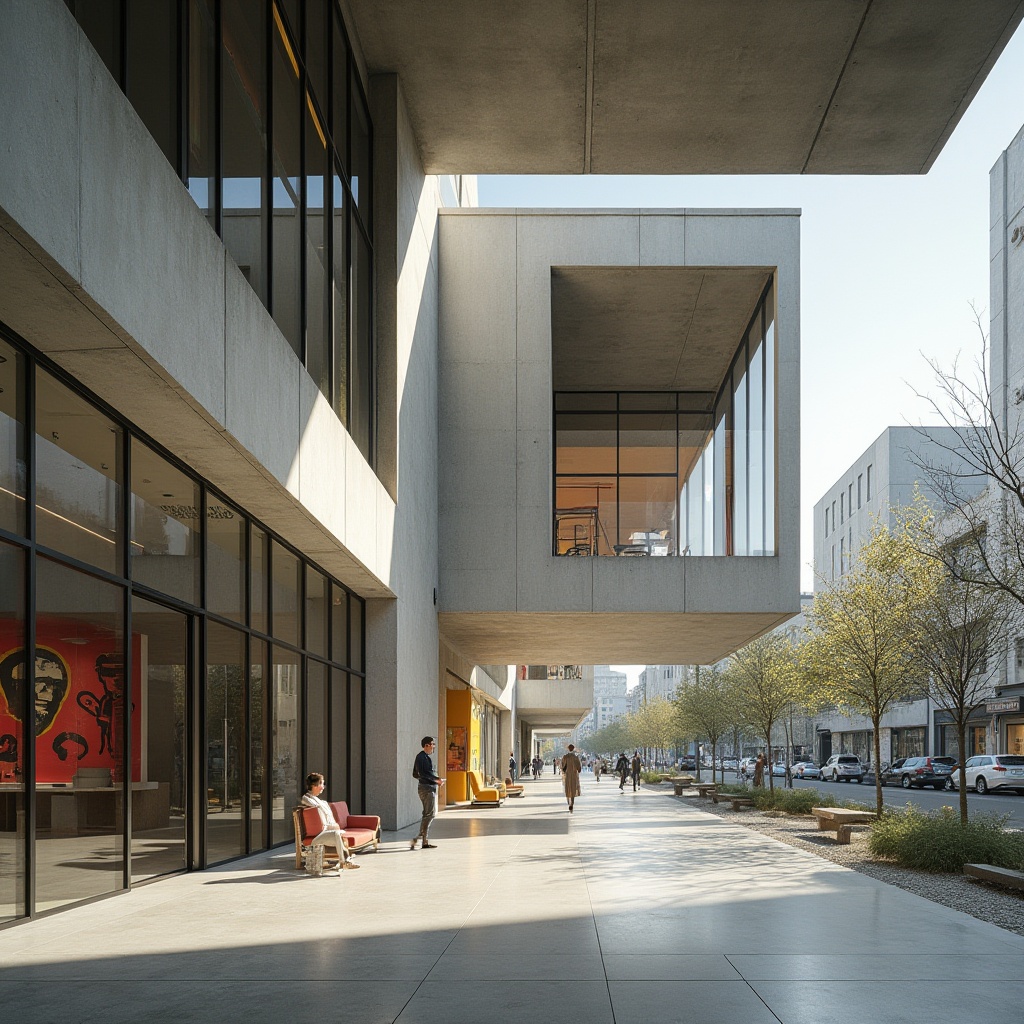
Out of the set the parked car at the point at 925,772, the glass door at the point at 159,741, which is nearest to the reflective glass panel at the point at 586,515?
the glass door at the point at 159,741

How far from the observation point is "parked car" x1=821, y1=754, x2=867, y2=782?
2413 inches

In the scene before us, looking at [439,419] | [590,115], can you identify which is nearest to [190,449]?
[590,115]

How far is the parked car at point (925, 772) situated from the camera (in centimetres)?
5078

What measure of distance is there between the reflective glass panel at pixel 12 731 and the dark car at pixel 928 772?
154ft

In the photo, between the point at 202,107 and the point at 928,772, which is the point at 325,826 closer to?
the point at 202,107

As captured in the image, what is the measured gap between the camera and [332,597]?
1886cm

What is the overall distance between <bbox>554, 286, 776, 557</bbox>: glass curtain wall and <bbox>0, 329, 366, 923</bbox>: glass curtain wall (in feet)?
38.7

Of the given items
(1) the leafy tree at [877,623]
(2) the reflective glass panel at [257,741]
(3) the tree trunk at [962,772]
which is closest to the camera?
(2) the reflective glass panel at [257,741]

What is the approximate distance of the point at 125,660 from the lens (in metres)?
11.3

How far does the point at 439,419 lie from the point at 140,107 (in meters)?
16.3

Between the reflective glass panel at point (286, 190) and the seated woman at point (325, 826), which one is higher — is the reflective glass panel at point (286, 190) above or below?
above

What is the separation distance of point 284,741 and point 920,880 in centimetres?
846

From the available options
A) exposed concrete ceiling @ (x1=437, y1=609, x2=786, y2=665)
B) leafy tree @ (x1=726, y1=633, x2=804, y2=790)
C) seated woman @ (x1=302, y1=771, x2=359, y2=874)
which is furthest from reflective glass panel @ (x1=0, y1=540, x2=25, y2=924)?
leafy tree @ (x1=726, y1=633, x2=804, y2=790)

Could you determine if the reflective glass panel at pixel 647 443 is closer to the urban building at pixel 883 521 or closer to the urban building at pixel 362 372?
the urban building at pixel 362 372
